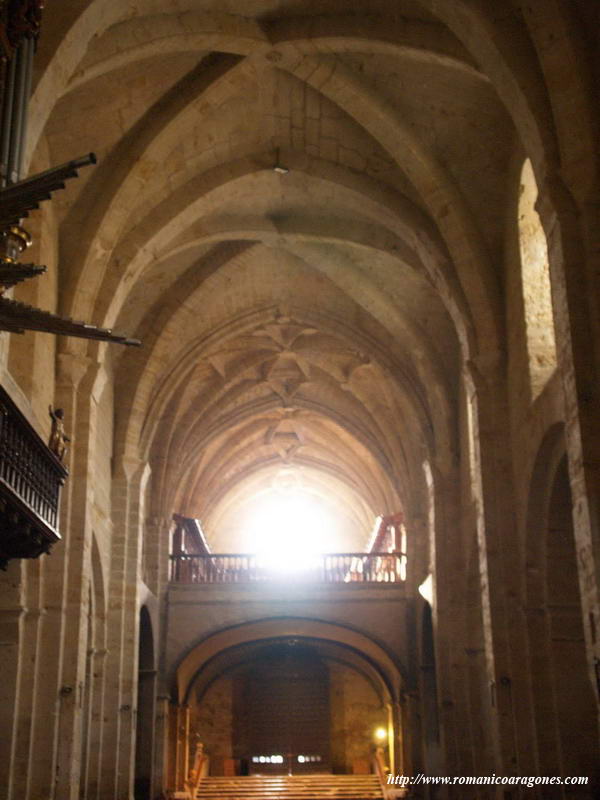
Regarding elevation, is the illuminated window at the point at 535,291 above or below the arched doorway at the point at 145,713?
above

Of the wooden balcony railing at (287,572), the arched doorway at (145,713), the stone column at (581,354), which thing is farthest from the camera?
the wooden balcony railing at (287,572)

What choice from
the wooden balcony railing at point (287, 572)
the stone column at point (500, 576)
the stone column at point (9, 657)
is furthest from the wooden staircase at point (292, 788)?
the stone column at point (9, 657)

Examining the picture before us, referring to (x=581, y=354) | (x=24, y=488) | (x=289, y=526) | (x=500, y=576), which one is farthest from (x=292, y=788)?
(x=581, y=354)

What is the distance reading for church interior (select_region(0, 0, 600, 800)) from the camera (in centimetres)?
1130

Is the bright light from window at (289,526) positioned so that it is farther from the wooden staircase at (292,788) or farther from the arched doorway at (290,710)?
the wooden staircase at (292,788)

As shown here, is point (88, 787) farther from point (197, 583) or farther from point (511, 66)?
point (511, 66)

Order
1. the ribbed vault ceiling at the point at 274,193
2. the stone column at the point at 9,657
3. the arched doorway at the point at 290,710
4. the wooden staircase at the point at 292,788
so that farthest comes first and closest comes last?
the arched doorway at the point at 290,710, the wooden staircase at the point at 292,788, the ribbed vault ceiling at the point at 274,193, the stone column at the point at 9,657

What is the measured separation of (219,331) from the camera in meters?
22.2

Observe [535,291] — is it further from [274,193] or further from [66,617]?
[66,617]

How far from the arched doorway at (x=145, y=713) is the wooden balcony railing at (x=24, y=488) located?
1141cm

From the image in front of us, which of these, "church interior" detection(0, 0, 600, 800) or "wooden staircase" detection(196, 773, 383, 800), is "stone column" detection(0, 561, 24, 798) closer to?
"church interior" detection(0, 0, 600, 800)

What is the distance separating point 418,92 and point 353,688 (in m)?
21.2

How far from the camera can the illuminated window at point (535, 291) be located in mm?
14484

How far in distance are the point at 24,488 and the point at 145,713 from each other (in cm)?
1383
